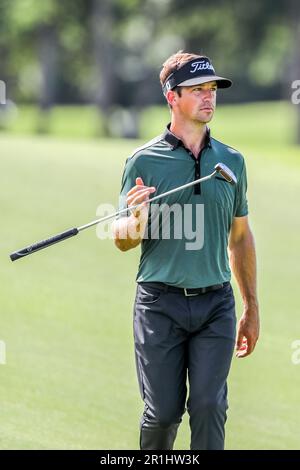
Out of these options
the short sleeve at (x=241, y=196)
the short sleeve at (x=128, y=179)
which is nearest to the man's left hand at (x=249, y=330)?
the short sleeve at (x=241, y=196)

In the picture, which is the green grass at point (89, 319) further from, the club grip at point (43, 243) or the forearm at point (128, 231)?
the forearm at point (128, 231)

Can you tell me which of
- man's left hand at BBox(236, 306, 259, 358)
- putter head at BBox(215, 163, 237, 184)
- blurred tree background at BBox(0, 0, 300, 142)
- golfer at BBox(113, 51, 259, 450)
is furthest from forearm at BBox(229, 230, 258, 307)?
blurred tree background at BBox(0, 0, 300, 142)

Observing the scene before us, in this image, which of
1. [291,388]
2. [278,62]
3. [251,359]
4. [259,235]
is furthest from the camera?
[278,62]

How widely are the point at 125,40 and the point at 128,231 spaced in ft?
215

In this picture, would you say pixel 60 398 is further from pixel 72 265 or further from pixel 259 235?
pixel 259 235

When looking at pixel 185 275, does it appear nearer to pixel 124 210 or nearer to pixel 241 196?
pixel 124 210

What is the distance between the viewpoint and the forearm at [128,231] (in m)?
6.20

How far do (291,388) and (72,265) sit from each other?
4.80 meters

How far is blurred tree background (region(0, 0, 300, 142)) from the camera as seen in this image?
48.8m

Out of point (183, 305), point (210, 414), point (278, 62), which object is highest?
point (278, 62)

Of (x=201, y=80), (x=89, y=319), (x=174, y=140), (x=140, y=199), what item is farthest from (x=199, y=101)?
(x=89, y=319)

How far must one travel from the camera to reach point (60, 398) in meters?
9.28

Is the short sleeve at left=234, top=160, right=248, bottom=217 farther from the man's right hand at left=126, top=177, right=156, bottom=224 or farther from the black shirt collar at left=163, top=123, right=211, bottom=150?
the man's right hand at left=126, top=177, right=156, bottom=224
